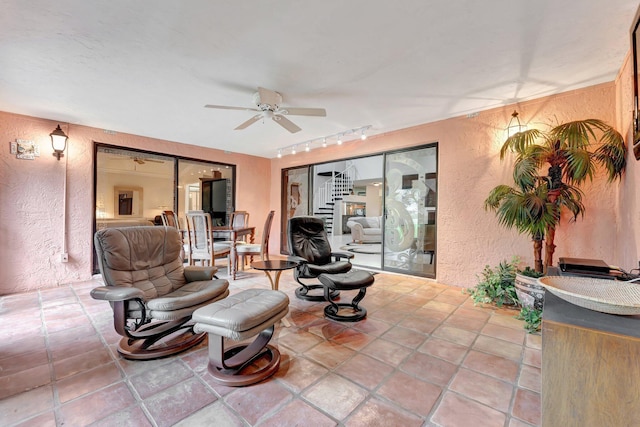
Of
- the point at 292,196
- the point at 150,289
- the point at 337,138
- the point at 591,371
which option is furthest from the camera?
the point at 292,196

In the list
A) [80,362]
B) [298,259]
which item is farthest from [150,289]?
[298,259]

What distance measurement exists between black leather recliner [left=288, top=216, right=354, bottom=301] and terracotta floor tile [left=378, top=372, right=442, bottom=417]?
4.73ft

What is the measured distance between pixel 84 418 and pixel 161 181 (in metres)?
4.66

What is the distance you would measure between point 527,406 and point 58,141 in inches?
237

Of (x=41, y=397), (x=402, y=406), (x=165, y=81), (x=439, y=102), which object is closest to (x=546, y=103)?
(x=439, y=102)

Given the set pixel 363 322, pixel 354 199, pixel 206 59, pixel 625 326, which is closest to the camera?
pixel 625 326

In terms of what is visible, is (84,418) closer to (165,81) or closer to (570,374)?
(570,374)

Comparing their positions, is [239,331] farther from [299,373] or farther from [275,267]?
[275,267]

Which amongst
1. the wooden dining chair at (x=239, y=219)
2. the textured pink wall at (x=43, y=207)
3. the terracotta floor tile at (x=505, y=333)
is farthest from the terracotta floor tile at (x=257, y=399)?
the textured pink wall at (x=43, y=207)

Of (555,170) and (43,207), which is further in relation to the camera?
(43,207)

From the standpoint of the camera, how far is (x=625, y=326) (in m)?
0.87

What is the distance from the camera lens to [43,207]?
12.8 feet

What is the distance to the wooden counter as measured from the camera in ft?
2.66

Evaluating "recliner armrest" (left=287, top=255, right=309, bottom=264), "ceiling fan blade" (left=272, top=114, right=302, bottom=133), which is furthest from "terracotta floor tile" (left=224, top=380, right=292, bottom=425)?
"ceiling fan blade" (left=272, top=114, right=302, bottom=133)
